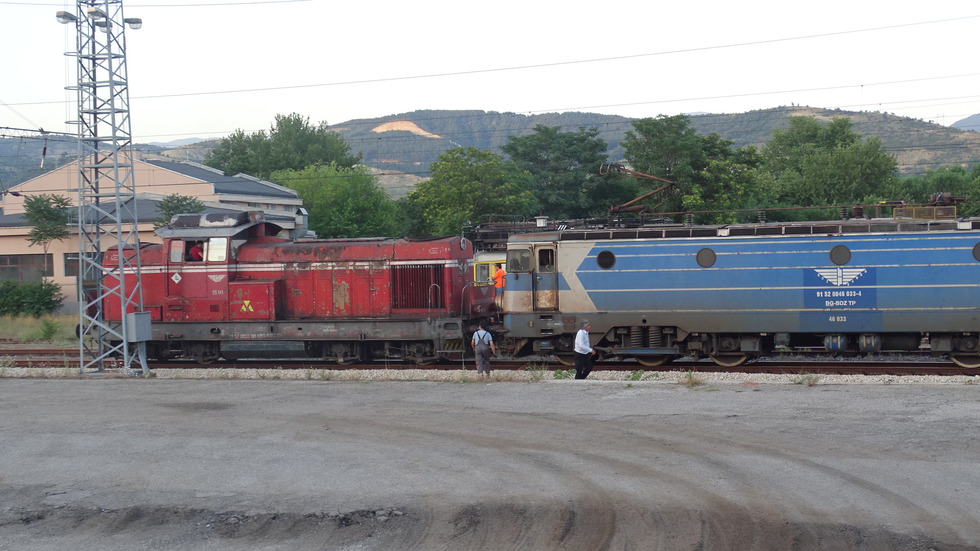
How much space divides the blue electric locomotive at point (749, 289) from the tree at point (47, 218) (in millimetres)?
31840

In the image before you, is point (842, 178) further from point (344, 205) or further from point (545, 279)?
point (545, 279)

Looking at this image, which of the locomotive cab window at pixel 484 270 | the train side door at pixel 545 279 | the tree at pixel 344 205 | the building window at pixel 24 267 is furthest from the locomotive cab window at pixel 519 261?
the building window at pixel 24 267

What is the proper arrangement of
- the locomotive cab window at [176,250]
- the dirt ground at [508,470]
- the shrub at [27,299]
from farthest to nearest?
the shrub at [27,299]
the locomotive cab window at [176,250]
the dirt ground at [508,470]

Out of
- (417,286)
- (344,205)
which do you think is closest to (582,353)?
(417,286)

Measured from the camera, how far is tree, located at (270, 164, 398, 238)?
54.6m

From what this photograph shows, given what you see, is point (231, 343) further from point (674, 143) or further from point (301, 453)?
point (674, 143)

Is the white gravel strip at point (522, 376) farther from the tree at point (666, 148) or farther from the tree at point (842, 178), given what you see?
the tree at point (842, 178)

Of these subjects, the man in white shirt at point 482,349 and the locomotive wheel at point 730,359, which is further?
the locomotive wheel at point 730,359

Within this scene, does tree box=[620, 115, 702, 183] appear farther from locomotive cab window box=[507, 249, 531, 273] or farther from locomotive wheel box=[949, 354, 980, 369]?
locomotive wheel box=[949, 354, 980, 369]

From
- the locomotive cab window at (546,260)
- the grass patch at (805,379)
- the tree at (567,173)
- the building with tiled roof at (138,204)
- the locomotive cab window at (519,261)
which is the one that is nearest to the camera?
the grass patch at (805,379)

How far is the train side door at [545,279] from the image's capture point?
19.3 metres

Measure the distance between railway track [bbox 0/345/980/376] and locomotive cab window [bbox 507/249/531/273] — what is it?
7.71 ft

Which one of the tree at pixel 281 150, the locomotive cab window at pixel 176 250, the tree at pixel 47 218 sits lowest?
the locomotive cab window at pixel 176 250

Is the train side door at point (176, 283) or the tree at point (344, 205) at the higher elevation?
the tree at point (344, 205)
